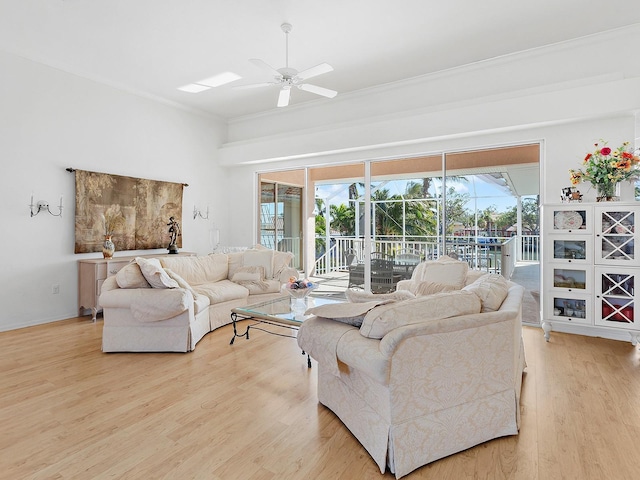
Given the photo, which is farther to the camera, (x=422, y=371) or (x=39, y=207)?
(x=39, y=207)

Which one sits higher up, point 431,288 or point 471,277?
point 471,277

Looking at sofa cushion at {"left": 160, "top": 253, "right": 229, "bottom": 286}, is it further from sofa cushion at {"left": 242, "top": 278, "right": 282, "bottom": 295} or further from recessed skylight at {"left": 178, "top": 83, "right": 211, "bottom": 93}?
recessed skylight at {"left": 178, "top": 83, "right": 211, "bottom": 93}

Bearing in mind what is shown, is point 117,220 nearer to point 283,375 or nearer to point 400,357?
point 283,375

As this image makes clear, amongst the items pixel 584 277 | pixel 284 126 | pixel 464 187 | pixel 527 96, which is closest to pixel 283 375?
pixel 584 277

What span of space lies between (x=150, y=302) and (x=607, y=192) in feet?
15.2

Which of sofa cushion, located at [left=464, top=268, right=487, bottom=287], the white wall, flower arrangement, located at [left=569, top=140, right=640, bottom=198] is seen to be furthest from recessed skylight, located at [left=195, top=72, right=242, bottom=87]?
flower arrangement, located at [left=569, top=140, right=640, bottom=198]

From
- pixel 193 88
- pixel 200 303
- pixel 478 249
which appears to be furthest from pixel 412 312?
pixel 193 88

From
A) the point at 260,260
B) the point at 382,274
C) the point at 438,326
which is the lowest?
the point at 382,274

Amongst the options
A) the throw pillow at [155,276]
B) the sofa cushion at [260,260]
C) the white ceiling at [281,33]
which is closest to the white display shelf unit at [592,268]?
the white ceiling at [281,33]

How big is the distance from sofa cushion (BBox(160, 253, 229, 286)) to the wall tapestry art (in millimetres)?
1270

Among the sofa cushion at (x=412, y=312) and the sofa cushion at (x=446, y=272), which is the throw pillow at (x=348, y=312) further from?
the sofa cushion at (x=446, y=272)

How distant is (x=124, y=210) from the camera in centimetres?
545

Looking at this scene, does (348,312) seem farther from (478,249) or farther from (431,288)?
(478,249)

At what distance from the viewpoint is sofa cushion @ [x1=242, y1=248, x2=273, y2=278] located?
514 centimetres
